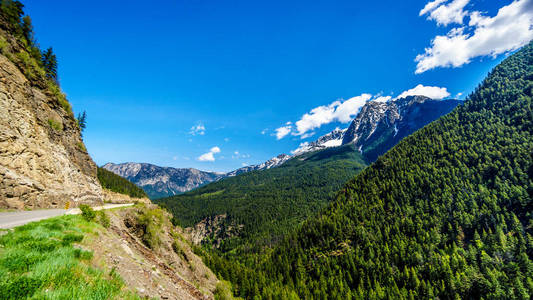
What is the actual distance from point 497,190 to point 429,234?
60011 mm

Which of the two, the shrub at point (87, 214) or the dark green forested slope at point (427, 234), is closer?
the shrub at point (87, 214)

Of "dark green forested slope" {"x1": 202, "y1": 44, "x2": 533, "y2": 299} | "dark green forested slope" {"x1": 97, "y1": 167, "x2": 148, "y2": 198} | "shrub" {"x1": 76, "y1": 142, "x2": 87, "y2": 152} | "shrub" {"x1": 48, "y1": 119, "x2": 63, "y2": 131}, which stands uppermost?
"shrub" {"x1": 48, "y1": 119, "x2": 63, "y2": 131}

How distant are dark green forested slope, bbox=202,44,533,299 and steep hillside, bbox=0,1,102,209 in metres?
73.5

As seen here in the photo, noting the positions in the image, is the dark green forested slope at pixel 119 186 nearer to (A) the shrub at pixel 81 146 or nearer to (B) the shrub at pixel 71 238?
(A) the shrub at pixel 81 146

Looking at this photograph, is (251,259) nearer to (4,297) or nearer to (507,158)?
(4,297)

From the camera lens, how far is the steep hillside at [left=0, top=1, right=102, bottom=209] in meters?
20.7

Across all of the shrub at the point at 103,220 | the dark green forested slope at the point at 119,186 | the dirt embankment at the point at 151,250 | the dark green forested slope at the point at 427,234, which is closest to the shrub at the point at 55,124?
the dirt embankment at the point at 151,250

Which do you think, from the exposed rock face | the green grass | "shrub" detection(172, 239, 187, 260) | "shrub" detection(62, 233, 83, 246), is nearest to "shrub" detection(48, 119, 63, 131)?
the exposed rock face

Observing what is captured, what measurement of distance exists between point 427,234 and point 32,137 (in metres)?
158

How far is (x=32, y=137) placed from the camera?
24719 millimetres

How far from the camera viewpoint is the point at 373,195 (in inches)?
6555

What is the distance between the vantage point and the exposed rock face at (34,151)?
20.2m

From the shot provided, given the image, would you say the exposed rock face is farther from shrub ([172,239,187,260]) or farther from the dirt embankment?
shrub ([172,239,187,260])

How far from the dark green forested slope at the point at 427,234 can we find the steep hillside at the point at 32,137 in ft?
241
